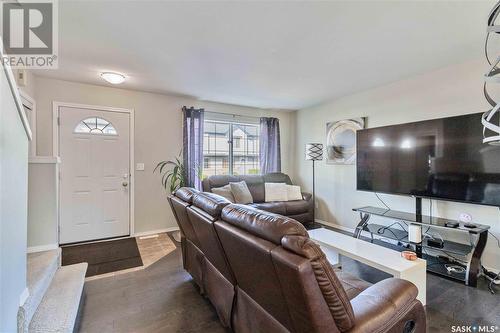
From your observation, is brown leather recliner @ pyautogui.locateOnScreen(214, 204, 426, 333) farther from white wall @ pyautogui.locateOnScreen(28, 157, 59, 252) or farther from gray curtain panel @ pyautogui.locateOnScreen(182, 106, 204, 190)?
gray curtain panel @ pyautogui.locateOnScreen(182, 106, 204, 190)

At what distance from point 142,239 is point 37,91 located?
105 inches

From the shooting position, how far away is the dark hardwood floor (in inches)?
74.4

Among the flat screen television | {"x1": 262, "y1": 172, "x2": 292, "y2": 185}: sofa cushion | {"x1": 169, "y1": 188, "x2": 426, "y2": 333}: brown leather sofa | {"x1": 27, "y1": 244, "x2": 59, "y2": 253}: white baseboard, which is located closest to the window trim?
{"x1": 262, "y1": 172, "x2": 292, "y2": 185}: sofa cushion

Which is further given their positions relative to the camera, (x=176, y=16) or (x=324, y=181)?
(x=324, y=181)

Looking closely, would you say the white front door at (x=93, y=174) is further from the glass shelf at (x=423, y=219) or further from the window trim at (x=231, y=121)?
the glass shelf at (x=423, y=219)

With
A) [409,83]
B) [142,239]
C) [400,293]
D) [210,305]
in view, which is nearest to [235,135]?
[142,239]

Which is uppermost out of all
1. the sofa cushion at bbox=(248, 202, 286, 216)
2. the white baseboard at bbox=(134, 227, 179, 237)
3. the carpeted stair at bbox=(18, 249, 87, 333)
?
the sofa cushion at bbox=(248, 202, 286, 216)

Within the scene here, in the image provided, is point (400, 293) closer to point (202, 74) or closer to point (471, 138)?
point (471, 138)

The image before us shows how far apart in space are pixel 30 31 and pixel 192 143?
257 cm

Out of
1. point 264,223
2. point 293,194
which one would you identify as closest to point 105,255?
point 264,223

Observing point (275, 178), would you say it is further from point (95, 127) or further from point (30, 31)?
point (30, 31)

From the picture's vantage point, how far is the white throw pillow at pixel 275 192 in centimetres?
461

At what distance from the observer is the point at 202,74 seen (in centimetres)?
331

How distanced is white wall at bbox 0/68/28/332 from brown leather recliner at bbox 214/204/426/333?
1.13 m
